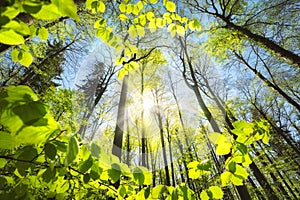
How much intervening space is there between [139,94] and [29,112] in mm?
13002

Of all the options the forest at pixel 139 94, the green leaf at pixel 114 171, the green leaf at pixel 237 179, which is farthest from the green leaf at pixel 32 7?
the green leaf at pixel 237 179

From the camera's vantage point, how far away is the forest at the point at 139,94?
1.41ft

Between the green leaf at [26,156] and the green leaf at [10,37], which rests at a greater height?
the green leaf at [10,37]

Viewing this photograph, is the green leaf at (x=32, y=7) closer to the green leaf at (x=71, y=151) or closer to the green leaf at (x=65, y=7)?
the green leaf at (x=65, y=7)

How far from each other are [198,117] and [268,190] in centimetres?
773

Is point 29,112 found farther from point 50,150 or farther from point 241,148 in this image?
point 241,148

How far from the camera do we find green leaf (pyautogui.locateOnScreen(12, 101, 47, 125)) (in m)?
0.33

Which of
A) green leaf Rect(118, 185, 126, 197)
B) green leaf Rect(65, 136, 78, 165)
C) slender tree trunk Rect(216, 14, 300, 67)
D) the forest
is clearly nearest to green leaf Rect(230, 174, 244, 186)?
the forest

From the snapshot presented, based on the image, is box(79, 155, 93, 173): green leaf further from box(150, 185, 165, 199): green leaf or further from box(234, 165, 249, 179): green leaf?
box(234, 165, 249, 179): green leaf

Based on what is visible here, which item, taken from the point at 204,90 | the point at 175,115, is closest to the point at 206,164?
the point at 204,90

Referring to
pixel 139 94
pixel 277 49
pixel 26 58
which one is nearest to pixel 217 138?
pixel 26 58

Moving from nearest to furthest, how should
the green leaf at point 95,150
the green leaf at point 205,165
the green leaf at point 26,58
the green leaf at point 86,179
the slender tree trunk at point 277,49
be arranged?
the green leaf at point 95,150, the green leaf at point 86,179, the green leaf at point 205,165, the green leaf at point 26,58, the slender tree trunk at point 277,49

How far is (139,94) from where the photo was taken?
1331 centimetres

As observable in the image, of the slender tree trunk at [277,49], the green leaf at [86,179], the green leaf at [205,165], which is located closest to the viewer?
the green leaf at [86,179]
